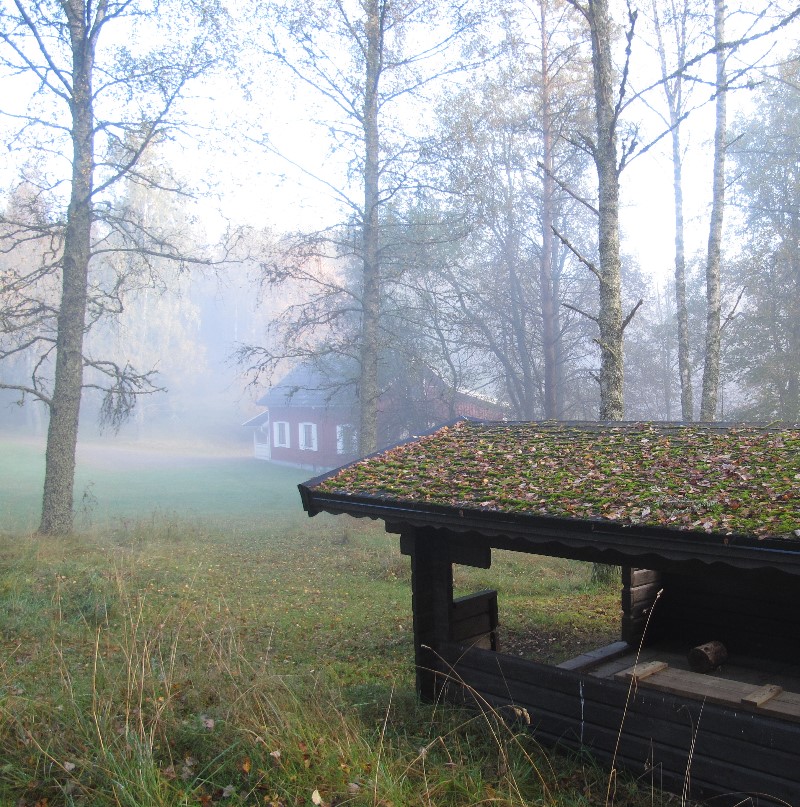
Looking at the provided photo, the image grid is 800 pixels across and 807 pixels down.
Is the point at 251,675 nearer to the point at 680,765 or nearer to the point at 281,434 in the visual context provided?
the point at 680,765

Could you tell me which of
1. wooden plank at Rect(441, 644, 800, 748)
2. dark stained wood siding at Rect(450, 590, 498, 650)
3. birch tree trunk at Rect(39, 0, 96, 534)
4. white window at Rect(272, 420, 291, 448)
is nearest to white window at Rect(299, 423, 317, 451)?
white window at Rect(272, 420, 291, 448)

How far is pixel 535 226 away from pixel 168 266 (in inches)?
1285

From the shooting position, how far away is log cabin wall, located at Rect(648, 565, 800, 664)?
655 cm

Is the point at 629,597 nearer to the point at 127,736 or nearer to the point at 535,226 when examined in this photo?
the point at 127,736

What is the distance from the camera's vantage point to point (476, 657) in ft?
20.4

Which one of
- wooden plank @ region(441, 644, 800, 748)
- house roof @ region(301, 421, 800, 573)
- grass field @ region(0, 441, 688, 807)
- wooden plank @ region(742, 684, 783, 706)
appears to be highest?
house roof @ region(301, 421, 800, 573)

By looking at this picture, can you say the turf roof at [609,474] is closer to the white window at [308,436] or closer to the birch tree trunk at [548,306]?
the birch tree trunk at [548,306]

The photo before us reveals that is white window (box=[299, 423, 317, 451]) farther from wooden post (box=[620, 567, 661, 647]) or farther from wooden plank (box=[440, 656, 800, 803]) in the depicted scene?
wooden plank (box=[440, 656, 800, 803])

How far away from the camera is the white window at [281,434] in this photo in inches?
1877

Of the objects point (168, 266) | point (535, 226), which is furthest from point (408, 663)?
point (168, 266)

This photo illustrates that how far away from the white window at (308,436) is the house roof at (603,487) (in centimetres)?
3680

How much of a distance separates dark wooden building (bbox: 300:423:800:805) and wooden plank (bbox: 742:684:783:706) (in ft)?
0.04

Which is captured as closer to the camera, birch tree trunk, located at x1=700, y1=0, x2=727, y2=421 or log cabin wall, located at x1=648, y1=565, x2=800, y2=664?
log cabin wall, located at x1=648, y1=565, x2=800, y2=664

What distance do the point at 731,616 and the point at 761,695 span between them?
1978 millimetres
